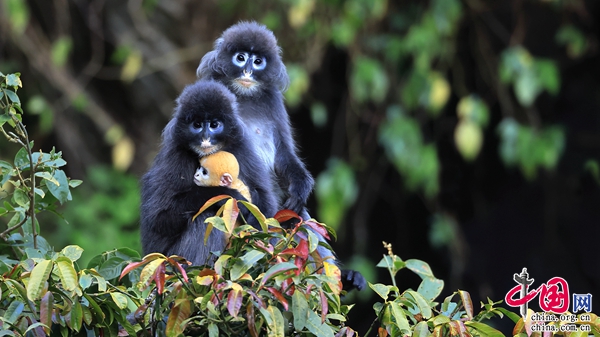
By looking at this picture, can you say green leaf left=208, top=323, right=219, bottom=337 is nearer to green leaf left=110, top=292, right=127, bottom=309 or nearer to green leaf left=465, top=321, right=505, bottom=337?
green leaf left=110, top=292, right=127, bottom=309

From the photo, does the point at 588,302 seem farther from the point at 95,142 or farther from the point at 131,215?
the point at 95,142

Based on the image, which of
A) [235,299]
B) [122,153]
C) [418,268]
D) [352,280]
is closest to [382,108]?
[122,153]

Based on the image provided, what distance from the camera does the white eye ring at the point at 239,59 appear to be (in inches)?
128

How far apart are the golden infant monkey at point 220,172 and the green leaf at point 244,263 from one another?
1016mm

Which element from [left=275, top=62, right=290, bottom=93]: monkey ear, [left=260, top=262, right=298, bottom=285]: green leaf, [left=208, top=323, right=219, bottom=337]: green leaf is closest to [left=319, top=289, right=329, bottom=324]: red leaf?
[left=260, top=262, right=298, bottom=285]: green leaf

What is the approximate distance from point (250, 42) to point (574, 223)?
3.19 m

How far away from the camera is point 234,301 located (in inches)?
62.0

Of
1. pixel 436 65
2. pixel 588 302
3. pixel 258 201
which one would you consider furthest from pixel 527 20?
pixel 588 302

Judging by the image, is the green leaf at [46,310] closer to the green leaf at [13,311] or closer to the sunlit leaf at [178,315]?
the green leaf at [13,311]

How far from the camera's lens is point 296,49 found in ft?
17.5

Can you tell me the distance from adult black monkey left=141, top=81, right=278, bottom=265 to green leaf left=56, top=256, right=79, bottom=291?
1034mm

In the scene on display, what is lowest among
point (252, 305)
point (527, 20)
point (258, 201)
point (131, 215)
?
point (252, 305)

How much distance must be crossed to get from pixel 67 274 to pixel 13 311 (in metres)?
0.18

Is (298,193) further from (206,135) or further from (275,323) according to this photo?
(275,323)
